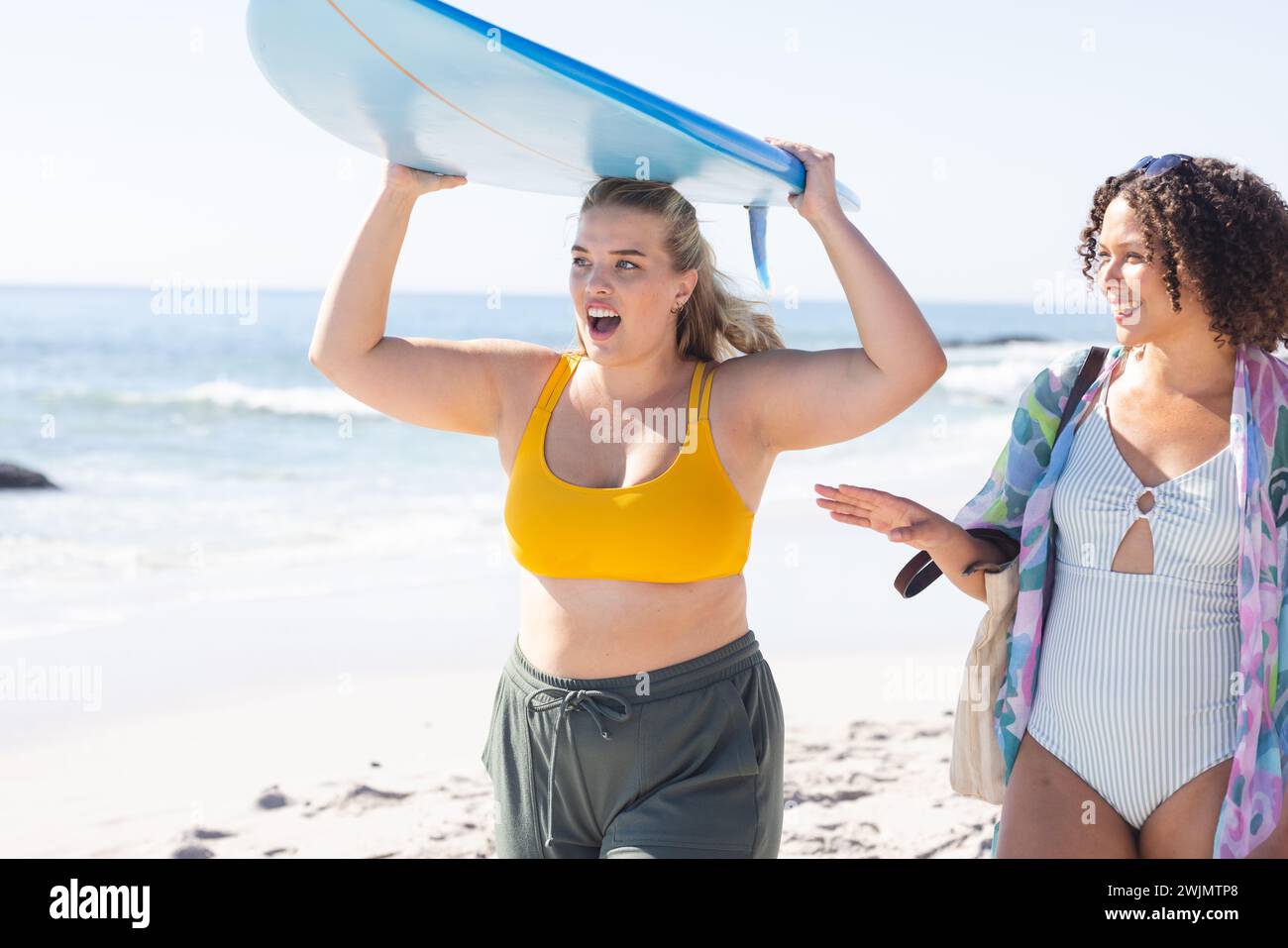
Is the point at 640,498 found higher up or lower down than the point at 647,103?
lower down

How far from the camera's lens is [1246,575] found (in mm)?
2494

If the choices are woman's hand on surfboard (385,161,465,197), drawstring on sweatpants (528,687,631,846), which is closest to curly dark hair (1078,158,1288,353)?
drawstring on sweatpants (528,687,631,846)

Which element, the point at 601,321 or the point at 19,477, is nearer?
the point at 601,321

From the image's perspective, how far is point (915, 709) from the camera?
20.0ft

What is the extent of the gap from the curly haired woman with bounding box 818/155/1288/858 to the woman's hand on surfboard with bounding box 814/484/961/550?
0.19 ft

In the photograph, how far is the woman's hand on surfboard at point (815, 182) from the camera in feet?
9.40

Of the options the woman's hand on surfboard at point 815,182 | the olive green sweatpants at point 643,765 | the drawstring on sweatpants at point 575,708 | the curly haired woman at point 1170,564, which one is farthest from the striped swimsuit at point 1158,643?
the drawstring on sweatpants at point 575,708

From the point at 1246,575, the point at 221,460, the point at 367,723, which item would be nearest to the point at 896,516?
the point at 1246,575

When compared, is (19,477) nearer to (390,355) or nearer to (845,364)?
(390,355)

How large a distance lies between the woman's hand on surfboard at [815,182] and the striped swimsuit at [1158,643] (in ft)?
2.78

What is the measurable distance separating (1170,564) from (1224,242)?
2.19 ft

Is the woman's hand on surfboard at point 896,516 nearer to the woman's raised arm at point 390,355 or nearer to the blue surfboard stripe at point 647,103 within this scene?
the blue surfboard stripe at point 647,103

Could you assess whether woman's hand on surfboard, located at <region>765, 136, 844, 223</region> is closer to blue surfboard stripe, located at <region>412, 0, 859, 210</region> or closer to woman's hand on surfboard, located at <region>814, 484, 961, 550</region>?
blue surfboard stripe, located at <region>412, 0, 859, 210</region>
